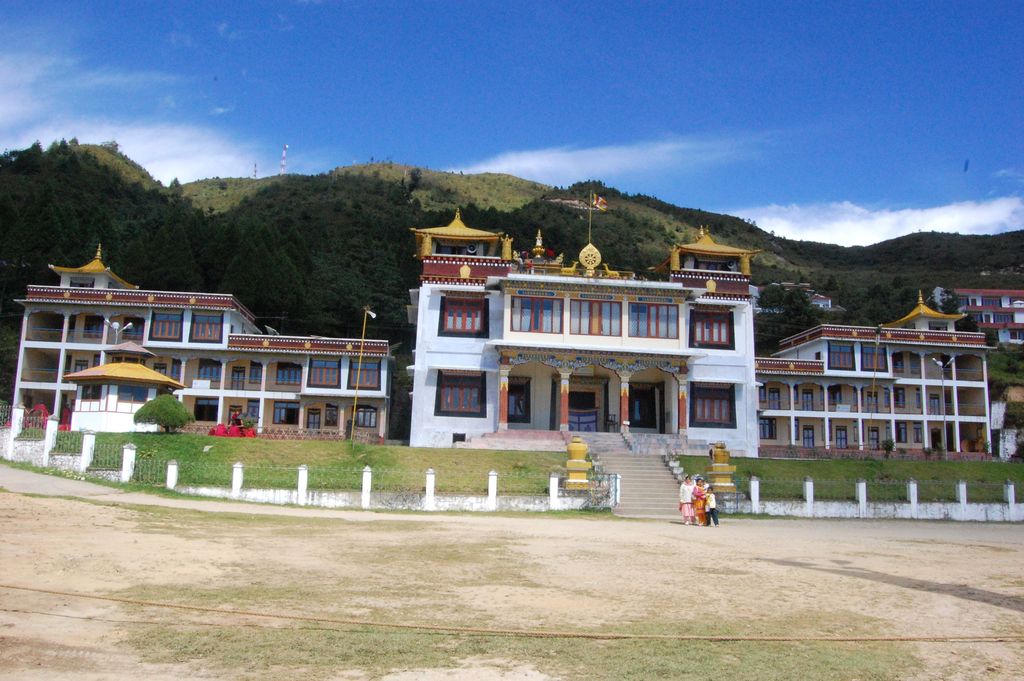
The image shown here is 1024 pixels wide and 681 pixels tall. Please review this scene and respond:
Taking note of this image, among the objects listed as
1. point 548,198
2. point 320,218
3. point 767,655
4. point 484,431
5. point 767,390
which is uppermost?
point 548,198

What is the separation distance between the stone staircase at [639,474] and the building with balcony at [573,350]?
2.14m

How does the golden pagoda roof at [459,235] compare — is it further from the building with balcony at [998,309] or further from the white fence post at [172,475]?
the building with balcony at [998,309]

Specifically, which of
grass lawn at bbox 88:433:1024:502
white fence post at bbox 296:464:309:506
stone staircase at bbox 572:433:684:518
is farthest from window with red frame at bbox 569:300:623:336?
white fence post at bbox 296:464:309:506

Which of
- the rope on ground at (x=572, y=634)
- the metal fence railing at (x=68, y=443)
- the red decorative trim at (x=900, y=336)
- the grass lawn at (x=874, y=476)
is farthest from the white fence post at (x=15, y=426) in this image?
the red decorative trim at (x=900, y=336)

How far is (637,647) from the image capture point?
8289 millimetres

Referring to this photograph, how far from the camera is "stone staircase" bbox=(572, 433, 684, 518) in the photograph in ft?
86.0

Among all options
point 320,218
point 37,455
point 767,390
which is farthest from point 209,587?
point 320,218

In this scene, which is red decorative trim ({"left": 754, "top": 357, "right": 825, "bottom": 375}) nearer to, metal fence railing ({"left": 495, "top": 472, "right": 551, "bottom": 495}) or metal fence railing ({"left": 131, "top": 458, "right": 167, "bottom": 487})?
metal fence railing ({"left": 495, "top": 472, "right": 551, "bottom": 495})

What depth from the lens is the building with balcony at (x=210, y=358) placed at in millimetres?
46438

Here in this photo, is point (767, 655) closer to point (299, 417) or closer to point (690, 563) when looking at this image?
point (690, 563)

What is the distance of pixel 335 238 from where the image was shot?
235 feet

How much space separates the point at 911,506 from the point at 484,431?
18018mm

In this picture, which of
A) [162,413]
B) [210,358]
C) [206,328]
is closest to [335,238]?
[206,328]

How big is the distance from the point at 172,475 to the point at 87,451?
11.7ft
